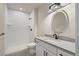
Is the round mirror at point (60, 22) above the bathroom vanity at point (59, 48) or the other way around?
above

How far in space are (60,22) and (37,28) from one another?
2.09 meters

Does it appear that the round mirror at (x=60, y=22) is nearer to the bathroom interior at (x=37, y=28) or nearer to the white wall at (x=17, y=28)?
the bathroom interior at (x=37, y=28)

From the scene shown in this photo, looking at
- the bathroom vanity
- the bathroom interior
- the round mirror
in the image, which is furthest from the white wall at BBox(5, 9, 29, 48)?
the bathroom vanity

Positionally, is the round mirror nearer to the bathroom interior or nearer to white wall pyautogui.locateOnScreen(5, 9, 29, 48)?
the bathroom interior

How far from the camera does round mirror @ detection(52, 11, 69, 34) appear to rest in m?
2.27

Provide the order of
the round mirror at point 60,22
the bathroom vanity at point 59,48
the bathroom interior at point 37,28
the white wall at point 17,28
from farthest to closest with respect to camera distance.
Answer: the white wall at point 17,28 < the round mirror at point 60,22 < the bathroom interior at point 37,28 < the bathroom vanity at point 59,48

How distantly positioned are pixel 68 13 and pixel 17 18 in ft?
11.9

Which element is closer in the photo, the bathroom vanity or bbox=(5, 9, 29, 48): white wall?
the bathroom vanity

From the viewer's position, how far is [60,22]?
8.24 feet

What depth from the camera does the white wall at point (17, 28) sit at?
15.9ft

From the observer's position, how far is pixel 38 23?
4.43 metres

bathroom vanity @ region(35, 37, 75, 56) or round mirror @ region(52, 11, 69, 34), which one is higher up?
round mirror @ region(52, 11, 69, 34)

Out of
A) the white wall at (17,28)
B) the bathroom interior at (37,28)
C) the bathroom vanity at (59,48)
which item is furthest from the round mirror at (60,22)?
the white wall at (17,28)

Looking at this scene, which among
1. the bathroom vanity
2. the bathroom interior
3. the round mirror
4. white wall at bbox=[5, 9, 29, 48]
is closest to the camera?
the bathroom vanity
